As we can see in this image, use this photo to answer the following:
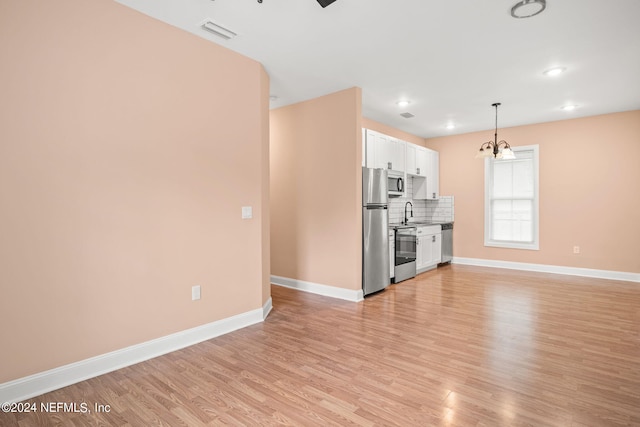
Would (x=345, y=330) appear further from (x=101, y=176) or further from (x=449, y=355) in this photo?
(x=101, y=176)

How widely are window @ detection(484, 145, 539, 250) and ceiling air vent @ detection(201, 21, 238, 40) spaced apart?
5811 millimetres

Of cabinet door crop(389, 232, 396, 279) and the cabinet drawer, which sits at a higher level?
the cabinet drawer

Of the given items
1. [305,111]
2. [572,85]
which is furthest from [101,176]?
[572,85]

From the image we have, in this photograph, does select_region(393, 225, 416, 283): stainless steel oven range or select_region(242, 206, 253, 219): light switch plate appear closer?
select_region(242, 206, 253, 219): light switch plate

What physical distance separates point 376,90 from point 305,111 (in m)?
1.08

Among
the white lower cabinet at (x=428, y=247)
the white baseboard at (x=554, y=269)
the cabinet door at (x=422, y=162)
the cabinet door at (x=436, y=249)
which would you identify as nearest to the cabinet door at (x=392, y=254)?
the white lower cabinet at (x=428, y=247)

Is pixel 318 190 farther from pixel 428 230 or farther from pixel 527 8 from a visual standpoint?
pixel 527 8

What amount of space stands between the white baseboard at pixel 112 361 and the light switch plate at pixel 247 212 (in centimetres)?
105

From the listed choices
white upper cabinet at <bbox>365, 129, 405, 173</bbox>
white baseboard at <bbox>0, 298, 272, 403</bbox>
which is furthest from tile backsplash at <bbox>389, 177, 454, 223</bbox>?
white baseboard at <bbox>0, 298, 272, 403</bbox>

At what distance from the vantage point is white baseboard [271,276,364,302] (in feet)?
14.8

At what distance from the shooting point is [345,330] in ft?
11.3

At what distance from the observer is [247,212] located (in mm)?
3576

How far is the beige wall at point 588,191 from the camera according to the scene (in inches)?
218

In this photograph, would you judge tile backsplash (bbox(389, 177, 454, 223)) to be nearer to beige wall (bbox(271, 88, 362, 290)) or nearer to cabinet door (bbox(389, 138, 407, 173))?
cabinet door (bbox(389, 138, 407, 173))
